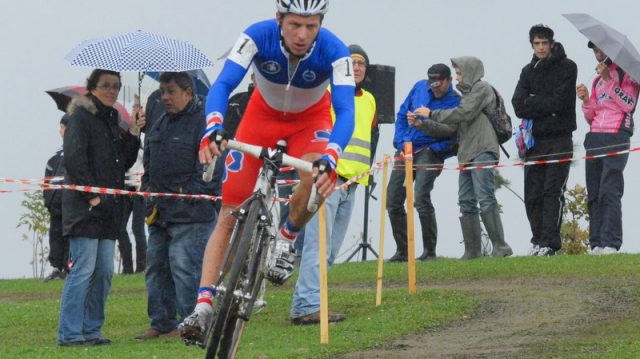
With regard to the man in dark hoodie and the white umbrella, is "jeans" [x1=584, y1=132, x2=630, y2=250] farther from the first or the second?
the white umbrella

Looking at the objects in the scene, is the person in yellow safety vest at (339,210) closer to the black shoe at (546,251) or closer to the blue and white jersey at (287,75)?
the blue and white jersey at (287,75)

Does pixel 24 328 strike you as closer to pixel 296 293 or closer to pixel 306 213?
pixel 296 293

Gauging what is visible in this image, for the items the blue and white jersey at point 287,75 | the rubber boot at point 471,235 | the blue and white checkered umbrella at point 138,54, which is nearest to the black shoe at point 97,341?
the blue and white checkered umbrella at point 138,54

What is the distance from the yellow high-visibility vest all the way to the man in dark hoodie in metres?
3.66

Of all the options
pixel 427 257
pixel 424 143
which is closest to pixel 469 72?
pixel 424 143

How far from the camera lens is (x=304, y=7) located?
10500mm

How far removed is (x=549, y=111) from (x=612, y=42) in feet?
3.87

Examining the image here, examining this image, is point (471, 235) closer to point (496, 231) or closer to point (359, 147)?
point (496, 231)

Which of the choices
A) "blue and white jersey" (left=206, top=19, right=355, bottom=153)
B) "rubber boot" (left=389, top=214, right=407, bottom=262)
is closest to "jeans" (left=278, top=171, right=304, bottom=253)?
"rubber boot" (left=389, top=214, right=407, bottom=262)

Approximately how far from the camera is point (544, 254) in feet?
62.7

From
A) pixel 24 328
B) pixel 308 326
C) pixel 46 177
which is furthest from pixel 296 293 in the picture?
pixel 46 177

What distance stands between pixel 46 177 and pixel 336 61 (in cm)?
1101

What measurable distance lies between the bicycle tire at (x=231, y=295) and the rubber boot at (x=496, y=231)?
29.3ft

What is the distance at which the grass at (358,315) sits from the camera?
12695mm
